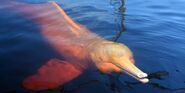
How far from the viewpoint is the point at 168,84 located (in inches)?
149

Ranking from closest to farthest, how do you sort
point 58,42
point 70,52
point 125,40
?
point 70,52
point 58,42
point 125,40

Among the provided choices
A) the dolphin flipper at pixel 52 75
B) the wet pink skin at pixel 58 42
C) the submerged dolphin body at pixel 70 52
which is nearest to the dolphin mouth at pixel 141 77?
the submerged dolphin body at pixel 70 52

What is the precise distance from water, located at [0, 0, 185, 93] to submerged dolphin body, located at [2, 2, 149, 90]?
4.9 inches

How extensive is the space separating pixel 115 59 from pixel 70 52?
610 millimetres

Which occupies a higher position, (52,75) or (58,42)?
(58,42)

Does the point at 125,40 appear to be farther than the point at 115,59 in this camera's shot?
Yes

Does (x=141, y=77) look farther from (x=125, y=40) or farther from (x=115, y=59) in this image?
(x=125, y=40)

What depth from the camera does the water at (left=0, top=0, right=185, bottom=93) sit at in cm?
370

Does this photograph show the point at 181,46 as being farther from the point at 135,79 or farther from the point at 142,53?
the point at 135,79

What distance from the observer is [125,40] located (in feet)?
16.1

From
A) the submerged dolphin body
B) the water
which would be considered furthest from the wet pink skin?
the water

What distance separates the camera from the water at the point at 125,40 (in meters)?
3.70

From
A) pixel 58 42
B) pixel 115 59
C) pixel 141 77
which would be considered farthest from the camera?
pixel 58 42

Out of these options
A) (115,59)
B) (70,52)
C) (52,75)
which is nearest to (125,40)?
(115,59)
